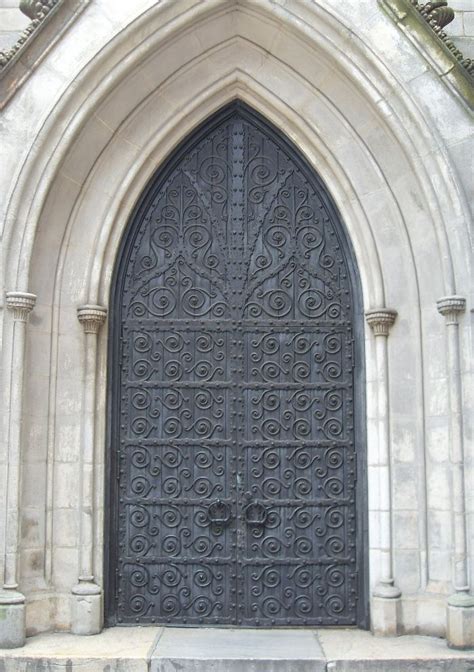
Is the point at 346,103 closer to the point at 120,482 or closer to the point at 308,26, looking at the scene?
the point at 308,26

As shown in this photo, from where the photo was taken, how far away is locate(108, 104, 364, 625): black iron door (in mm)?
6832

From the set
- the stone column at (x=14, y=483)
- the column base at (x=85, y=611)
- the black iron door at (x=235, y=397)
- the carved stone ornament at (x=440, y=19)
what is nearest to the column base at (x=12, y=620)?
the stone column at (x=14, y=483)

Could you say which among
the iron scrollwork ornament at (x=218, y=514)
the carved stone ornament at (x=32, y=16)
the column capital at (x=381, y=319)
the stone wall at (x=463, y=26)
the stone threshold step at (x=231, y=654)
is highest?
the stone wall at (x=463, y=26)

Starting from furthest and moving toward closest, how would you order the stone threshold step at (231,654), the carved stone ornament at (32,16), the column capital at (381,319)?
the column capital at (381,319)
the carved stone ornament at (32,16)
the stone threshold step at (231,654)

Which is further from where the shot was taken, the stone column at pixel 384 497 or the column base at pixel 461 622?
the stone column at pixel 384 497

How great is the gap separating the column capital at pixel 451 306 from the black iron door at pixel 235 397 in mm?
920

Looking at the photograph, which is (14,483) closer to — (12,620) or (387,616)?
(12,620)

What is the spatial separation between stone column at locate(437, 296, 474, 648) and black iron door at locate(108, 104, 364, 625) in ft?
2.97

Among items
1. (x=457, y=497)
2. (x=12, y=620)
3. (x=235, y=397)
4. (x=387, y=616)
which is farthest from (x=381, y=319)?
(x=12, y=620)

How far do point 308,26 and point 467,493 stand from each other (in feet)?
12.3

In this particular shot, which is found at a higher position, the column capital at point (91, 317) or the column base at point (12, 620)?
the column capital at point (91, 317)

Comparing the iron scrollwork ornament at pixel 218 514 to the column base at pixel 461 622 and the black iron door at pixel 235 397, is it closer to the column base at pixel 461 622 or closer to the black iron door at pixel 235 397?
the black iron door at pixel 235 397

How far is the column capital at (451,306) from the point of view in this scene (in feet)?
20.7

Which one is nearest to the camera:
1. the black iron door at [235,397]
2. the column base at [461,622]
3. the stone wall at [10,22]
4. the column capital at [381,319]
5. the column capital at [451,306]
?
the column base at [461,622]
